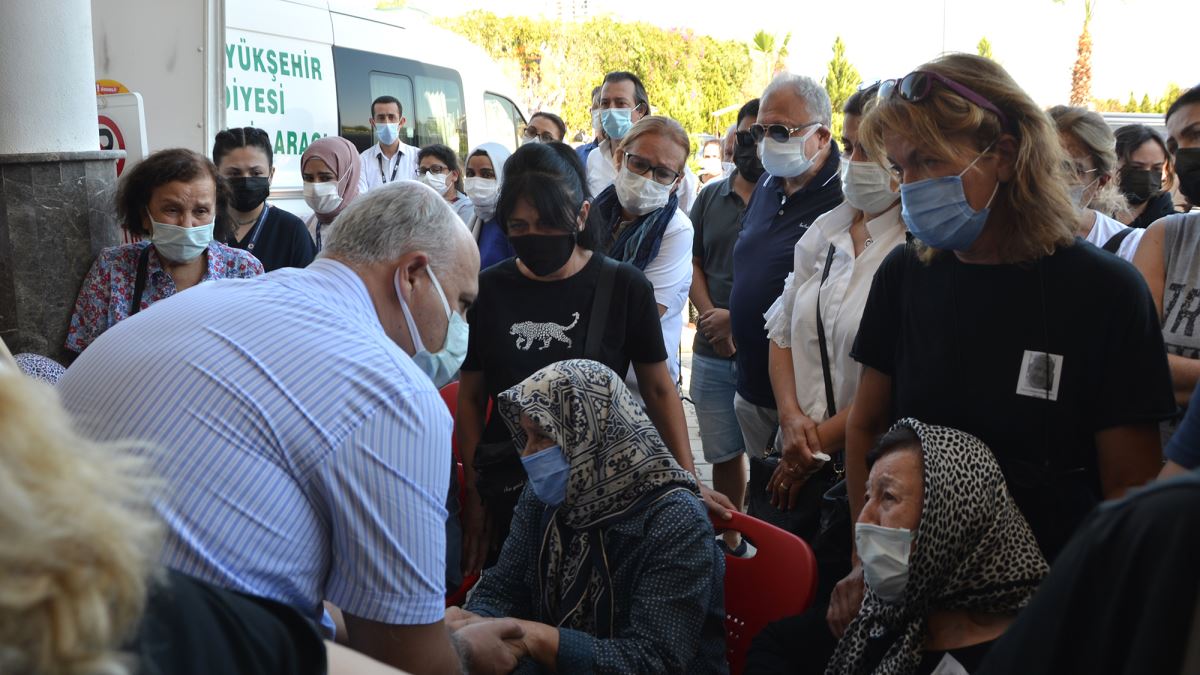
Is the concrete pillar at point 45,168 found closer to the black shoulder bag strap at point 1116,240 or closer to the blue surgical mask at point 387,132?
the black shoulder bag strap at point 1116,240

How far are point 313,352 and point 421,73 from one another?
835 centimetres

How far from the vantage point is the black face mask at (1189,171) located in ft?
10.6

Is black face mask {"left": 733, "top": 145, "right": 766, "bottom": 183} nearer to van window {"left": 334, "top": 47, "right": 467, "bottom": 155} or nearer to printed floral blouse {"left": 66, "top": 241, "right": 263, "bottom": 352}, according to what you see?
printed floral blouse {"left": 66, "top": 241, "right": 263, "bottom": 352}

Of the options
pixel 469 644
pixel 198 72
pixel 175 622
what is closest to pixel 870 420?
pixel 469 644

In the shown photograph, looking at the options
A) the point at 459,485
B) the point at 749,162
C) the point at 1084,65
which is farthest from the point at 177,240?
the point at 1084,65

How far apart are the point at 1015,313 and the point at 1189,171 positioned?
156 centimetres

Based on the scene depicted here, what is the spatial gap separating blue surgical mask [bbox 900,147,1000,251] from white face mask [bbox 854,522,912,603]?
0.64 m

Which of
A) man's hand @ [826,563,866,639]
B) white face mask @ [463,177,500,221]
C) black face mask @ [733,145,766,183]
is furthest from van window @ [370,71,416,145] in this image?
man's hand @ [826,563,866,639]

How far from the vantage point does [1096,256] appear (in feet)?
6.95

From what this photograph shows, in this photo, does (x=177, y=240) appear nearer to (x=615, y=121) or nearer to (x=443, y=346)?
(x=443, y=346)

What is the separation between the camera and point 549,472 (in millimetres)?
2529

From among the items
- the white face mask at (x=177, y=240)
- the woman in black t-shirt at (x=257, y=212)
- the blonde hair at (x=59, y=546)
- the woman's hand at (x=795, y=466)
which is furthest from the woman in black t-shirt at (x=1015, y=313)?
the woman in black t-shirt at (x=257, y=212)

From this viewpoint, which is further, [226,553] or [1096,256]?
[1096,256]

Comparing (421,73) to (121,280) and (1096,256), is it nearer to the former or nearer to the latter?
(121,280)
